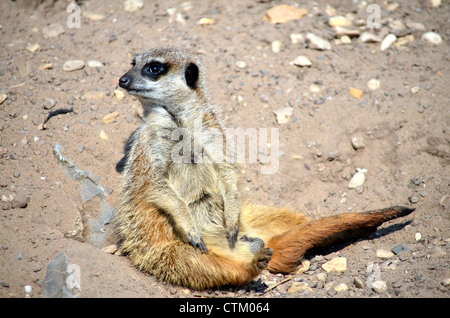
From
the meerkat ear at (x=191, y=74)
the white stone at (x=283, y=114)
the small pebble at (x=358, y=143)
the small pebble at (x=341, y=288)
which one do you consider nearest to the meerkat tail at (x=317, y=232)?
the small pebble at (x=341, y=288)

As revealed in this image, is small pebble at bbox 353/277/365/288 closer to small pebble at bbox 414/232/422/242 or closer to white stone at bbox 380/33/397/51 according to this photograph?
small pebble at bbox 414/232/422/242

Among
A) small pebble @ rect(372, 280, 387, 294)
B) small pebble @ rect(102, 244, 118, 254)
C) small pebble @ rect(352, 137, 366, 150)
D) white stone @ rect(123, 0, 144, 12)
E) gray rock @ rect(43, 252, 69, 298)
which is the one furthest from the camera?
white stone @ rect(123, 0, 144, 12)

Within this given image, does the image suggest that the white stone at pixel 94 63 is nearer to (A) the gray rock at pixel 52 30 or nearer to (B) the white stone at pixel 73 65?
Answer: (B) the white stone at pixel 73 65

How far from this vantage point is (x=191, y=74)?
2.90 metres

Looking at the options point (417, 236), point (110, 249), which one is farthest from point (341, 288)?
point (110, 249)

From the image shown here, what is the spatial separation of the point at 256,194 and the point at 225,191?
606 mm

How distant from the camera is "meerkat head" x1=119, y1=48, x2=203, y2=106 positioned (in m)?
2.77

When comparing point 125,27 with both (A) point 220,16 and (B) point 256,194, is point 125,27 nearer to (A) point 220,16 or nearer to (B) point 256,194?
(A) point 220,16

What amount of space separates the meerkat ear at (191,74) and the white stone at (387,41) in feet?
7.13

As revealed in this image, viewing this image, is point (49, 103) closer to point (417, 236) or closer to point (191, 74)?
point (191, 74)

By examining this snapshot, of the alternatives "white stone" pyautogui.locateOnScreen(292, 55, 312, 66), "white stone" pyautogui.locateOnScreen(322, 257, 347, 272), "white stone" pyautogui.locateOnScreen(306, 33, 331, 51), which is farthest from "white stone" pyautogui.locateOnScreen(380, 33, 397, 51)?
"white stone" pyautogui.locateOnScreen(322, 257, 347, 272)

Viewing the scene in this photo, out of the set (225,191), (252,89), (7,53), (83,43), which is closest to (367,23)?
(252,89)

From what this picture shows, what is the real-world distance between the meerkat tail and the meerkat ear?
1239 millimetres

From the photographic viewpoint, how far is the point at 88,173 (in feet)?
10.5
